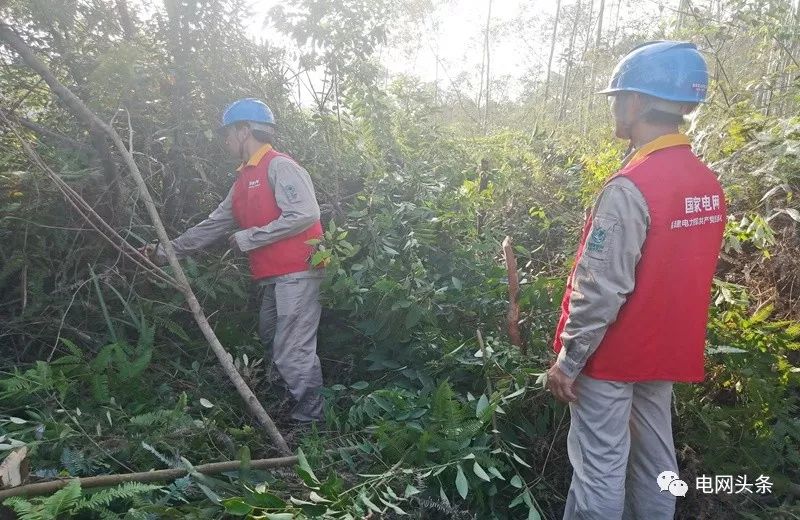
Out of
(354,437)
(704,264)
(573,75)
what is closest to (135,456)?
(354,437)

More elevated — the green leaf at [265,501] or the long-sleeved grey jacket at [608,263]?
the long-sleeved grey jacket at [608,263]

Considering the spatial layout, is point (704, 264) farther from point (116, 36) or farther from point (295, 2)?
point (116, 36)

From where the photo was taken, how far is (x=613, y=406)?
2328mm

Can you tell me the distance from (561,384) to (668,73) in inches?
53.8

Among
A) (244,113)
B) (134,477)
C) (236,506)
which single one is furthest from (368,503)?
(244,113)

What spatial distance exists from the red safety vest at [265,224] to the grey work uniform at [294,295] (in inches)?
2.2

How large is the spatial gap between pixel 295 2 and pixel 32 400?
3458mm

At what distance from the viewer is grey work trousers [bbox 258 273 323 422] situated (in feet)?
12.0

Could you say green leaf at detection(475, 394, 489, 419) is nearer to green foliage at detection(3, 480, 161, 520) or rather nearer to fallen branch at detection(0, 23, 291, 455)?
fallen branch at detection(0, 23, 291, 455)

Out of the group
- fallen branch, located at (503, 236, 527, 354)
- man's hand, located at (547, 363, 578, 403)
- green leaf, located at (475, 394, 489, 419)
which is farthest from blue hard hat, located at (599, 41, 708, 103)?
green leaf, located at (475, 394, 489, 419)

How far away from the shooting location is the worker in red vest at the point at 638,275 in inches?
85.9

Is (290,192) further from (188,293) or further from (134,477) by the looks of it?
(134,477)

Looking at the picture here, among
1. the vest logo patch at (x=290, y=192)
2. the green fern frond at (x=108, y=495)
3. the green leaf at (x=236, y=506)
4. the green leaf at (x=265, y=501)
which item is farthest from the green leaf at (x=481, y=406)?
the vest logo patch at (x=290, y=192)

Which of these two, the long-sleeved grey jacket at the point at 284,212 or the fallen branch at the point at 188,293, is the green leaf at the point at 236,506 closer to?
the fallen branch at the point at 188,293
